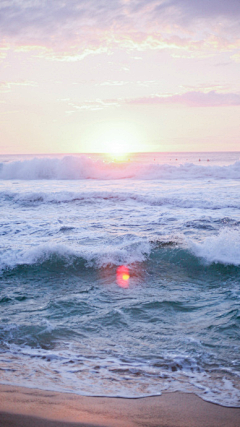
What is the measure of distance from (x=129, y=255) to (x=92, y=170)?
22334 millimetres

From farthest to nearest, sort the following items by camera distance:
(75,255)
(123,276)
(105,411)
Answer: (75,255) → (123,276) → (105,411)

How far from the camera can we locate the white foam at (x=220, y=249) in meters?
7.05

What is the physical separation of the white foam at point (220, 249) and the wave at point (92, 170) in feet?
64.7

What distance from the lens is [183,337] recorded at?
3967 millimetres

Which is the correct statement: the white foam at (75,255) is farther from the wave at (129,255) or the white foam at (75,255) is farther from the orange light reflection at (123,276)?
the orange light reflection at (123,276)

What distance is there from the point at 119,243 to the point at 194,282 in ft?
8.96

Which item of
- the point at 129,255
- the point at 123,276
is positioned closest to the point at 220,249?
the point at 129,255

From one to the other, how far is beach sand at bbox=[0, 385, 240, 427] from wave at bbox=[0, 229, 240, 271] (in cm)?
429

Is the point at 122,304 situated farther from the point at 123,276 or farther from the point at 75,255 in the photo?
the point at 75,255

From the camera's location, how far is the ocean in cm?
318

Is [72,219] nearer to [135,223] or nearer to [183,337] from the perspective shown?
[135,223]

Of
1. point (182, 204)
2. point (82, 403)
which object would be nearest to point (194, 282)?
point (82, 403)

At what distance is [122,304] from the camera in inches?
198

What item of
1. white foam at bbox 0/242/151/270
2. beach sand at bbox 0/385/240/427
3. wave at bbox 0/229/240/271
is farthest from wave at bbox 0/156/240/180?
beach sand at bbox 0/385/240/427
